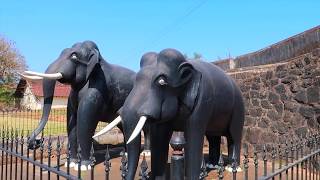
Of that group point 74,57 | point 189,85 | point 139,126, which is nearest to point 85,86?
point 74,57

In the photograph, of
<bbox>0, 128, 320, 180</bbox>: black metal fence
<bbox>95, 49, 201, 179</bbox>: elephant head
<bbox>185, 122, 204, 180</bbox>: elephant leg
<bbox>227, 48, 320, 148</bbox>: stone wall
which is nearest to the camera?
<bbox>0, 128, 320, 180</bbox>: black metal fence

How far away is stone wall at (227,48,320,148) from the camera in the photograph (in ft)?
25.4

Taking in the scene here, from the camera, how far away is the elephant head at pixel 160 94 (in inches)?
157

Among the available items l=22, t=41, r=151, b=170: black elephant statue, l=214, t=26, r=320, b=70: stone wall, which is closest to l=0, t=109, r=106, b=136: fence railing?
l=214, t=26, r=320, b=70: stone wall

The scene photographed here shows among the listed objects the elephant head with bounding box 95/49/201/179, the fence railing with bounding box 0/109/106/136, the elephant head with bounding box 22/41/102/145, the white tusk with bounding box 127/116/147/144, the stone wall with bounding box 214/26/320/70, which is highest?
the stone wall with bounding box 214/26/320/70

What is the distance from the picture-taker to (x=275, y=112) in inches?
352

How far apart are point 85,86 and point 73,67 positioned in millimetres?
387

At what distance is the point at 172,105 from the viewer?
4184 mm

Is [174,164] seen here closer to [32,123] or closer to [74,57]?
[74,57]

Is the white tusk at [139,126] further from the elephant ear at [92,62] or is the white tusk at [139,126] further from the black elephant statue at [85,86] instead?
the elephant ear at [92,62]

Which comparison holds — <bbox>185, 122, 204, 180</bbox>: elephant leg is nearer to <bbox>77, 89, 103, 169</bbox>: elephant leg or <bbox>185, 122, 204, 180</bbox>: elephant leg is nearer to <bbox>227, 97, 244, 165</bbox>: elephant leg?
<bbox>227, 97, 244, 165</bbox>: elephant leg

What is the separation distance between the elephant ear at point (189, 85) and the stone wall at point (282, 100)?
157 inches

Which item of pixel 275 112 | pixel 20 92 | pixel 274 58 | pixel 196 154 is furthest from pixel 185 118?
pixel 20 92

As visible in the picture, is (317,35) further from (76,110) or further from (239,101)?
(76,110)
